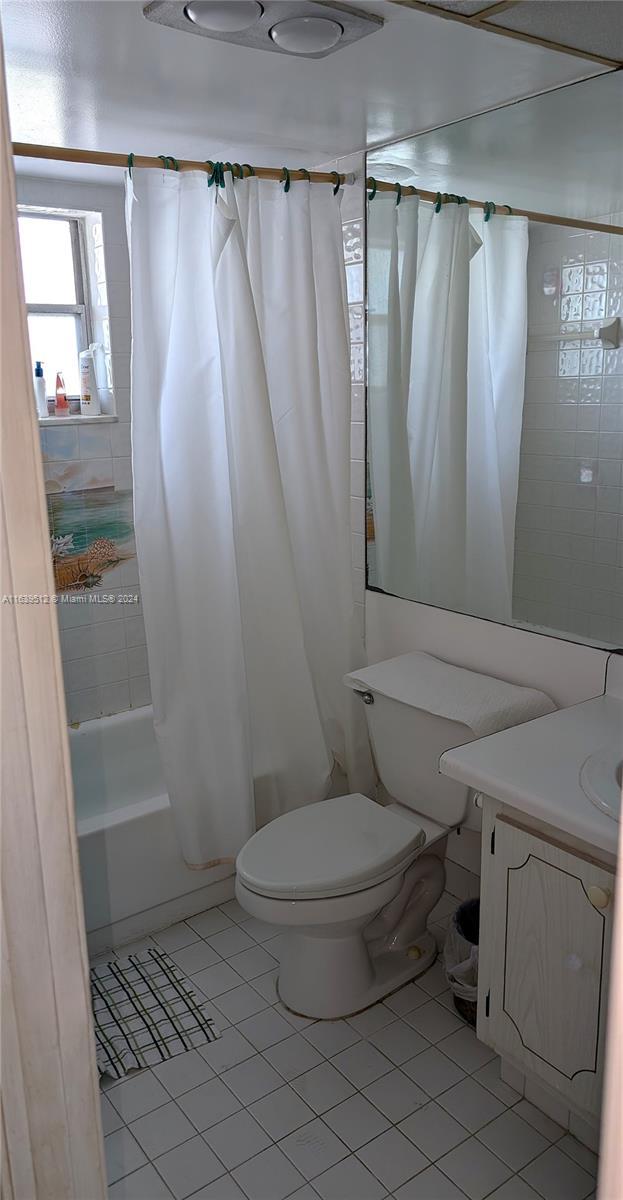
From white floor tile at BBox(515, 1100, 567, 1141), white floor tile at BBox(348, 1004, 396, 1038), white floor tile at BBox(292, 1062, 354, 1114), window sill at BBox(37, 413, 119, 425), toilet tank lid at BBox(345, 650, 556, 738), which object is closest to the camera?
white floor tile at BBox(515, 1100, 567, 1141)

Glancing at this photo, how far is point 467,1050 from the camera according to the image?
2.16 m

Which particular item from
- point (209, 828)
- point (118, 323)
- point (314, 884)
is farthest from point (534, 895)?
point (118, 323)

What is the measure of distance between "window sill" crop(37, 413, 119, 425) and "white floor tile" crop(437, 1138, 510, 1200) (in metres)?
2.25

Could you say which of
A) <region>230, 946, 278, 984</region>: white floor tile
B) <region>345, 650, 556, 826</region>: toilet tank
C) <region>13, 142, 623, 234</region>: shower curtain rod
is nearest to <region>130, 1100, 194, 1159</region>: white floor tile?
<region>230, 946, 278, 984</region>: white floor tile

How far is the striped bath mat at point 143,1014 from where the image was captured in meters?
2.18

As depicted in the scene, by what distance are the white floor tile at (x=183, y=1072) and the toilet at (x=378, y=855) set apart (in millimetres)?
272

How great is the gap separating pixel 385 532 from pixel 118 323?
1.13 meters

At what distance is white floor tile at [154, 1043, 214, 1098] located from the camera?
2.08 m

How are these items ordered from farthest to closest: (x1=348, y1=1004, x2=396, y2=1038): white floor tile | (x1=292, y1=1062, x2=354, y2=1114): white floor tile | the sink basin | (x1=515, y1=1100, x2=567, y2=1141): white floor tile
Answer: (x1=348, y1=1004, x2=396, y2=1038): white floor tile < (x1=292, y1=1062, x2=354, y2=1114): white floor tile < (x1=515, y1=1100, x2=567, y2=1141): white floor tile < the sink basin

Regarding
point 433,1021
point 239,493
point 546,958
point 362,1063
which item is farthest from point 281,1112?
point 239,493

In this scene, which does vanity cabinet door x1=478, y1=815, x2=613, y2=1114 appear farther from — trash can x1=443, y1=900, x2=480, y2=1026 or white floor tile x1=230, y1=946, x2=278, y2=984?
white floor tile x1=230, y1=946, x2=278, y2=984

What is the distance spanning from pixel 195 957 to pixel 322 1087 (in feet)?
1.93

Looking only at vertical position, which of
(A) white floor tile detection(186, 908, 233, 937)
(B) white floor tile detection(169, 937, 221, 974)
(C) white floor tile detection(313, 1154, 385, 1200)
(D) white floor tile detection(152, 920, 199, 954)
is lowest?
(C) white floor tile detection(313, 1154, 385, 1200)

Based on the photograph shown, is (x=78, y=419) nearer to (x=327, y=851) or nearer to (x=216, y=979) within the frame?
(x=327, y=851)
